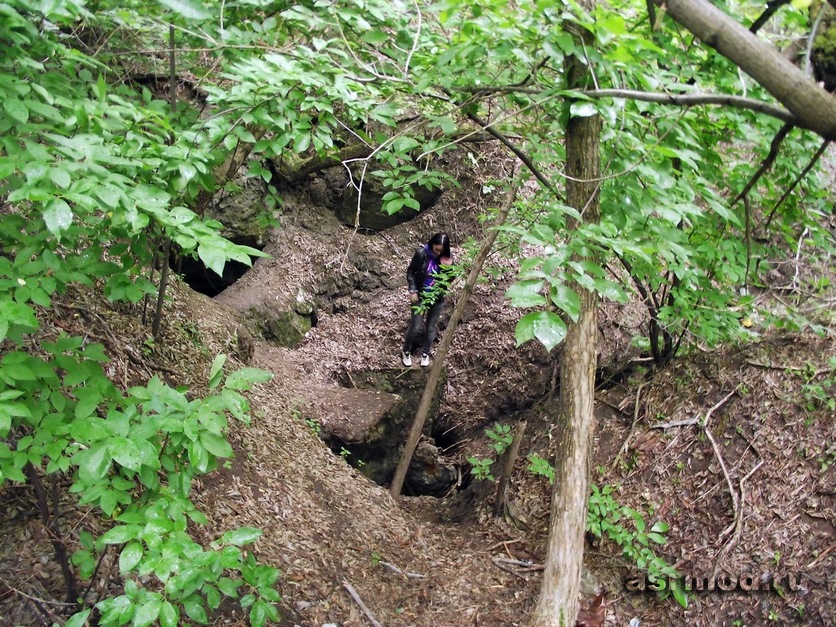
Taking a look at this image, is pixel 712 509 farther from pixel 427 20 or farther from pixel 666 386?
pixel 427 20

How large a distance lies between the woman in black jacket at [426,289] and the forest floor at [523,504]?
5.43 feet

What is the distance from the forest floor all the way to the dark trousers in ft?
5.45

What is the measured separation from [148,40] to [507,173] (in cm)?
479

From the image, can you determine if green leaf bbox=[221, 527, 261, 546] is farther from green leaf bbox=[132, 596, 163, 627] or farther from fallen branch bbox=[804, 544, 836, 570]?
fallen branch bbox=[804, 544, 836, 570]

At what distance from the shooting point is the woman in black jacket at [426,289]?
20.6ft

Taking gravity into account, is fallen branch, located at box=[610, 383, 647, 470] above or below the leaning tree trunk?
below

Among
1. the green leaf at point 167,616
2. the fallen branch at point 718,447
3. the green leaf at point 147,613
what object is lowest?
the fallen branch at point 718,447

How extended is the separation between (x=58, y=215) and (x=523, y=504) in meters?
4.15

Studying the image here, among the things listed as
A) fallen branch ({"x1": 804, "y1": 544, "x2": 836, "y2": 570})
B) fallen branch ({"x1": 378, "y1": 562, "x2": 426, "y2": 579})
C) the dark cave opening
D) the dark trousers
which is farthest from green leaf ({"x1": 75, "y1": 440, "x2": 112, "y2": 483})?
the dark cave opening

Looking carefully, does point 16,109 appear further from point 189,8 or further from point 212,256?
point 189,8

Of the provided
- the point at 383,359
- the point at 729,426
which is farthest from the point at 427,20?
the point at 383,359

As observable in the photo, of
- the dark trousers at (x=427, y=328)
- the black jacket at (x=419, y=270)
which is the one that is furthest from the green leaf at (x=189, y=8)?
the dark trousers at (x=427, y=328)

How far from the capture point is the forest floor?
11.6 ft

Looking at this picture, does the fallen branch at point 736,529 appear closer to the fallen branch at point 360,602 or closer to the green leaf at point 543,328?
the fallen branch at point 360,602
